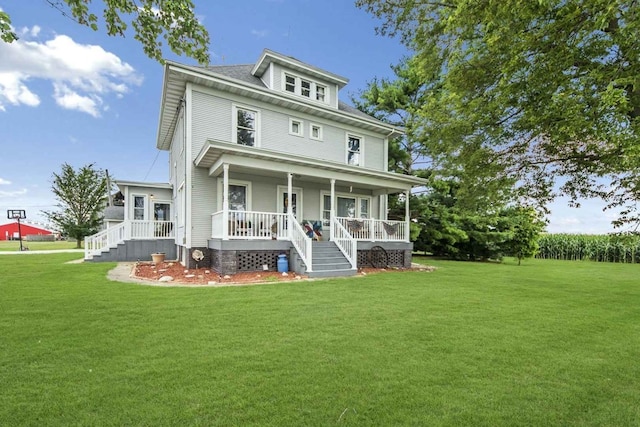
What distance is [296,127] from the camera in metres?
14.0

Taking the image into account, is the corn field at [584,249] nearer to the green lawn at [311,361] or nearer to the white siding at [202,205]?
the green lawn at [311,361]

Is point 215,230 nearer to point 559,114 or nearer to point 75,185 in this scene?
point 559,114

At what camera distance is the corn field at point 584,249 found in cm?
2342

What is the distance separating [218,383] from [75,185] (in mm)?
29676

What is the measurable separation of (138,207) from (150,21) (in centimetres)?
1366

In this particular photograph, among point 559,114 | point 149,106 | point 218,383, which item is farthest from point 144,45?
point 149,106

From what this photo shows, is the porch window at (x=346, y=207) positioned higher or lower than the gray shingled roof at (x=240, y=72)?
lower

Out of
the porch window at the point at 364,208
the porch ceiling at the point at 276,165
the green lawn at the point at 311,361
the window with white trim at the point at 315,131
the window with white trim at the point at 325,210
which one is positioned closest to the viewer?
the green lawn at the point at 311,361

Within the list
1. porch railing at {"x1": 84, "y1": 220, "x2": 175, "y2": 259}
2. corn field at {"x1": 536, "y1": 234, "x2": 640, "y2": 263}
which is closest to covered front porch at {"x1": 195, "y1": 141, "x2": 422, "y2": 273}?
porch railing at {"x1": 84, "y1": 220, "x2": 175, "y2": 259}

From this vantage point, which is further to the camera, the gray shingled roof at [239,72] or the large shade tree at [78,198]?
the large shade tree at [78,198]

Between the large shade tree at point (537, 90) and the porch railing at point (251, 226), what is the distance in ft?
18.2

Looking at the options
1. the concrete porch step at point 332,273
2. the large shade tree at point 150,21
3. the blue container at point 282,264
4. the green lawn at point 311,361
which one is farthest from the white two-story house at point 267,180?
the large shade tree at point 150,21

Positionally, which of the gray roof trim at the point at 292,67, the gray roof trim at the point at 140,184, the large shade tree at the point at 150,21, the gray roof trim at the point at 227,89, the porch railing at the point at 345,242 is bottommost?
the porch railing at the point at 345,242

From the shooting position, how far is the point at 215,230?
37.2ft
